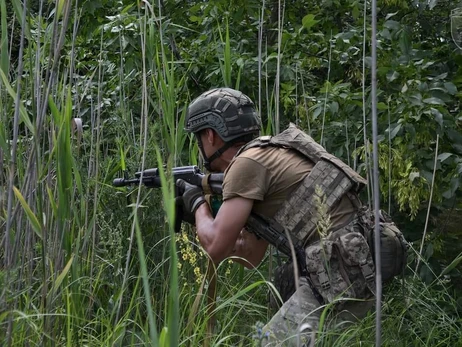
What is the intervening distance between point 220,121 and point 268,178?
28cm

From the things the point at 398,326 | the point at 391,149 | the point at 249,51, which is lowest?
the point at 398,326

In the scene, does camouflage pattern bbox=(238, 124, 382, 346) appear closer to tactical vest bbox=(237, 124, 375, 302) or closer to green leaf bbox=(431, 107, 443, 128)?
tactical vest bbox=(237, 124, 375, 302)

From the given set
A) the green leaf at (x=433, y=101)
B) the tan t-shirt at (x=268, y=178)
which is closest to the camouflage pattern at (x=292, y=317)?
the tan t-shirt at (x=268, y=178)

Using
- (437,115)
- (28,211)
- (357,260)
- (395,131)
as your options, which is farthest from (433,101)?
(28,211)

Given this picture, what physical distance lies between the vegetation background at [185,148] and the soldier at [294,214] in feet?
0.38

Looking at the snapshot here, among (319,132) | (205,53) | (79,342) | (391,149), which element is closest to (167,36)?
(205,53)

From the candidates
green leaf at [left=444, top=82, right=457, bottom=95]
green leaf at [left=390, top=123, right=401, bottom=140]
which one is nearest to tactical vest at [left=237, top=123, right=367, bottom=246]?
green leaf at [left=390, top=123, right=401, bottom=140]

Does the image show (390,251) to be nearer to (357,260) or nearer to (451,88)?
(357,260)

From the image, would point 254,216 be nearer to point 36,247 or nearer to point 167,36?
point 36,247

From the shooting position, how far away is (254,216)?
3096 mm

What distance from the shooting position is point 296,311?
113 inches

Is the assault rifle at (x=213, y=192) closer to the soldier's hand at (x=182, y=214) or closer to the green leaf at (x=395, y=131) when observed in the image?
the soldier's hand at (x=182, y=214)

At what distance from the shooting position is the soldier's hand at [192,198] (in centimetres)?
319

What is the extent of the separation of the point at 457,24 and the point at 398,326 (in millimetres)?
1105
